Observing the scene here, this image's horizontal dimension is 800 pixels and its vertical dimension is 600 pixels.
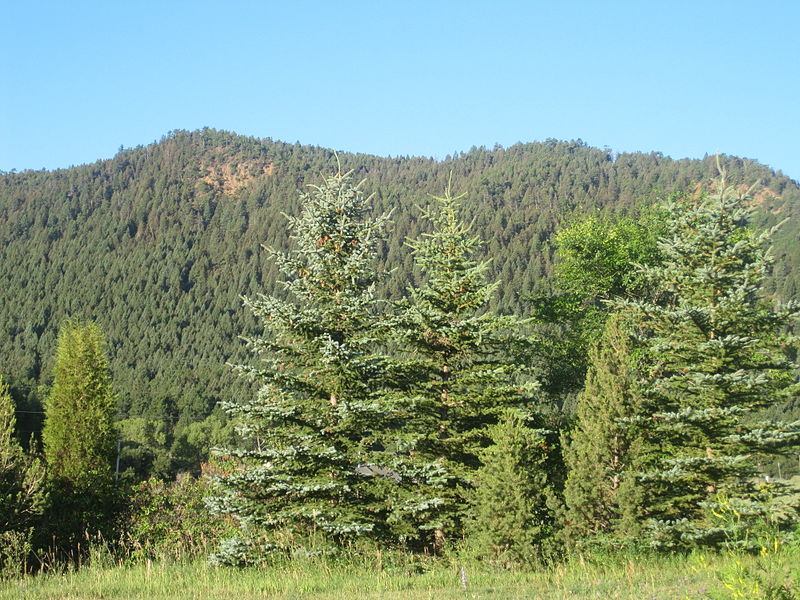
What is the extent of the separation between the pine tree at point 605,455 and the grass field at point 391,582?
117 cm

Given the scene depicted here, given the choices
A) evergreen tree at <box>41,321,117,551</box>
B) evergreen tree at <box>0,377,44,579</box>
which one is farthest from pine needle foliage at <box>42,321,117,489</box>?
evergreen tree at <box>0,377,44,579</box>

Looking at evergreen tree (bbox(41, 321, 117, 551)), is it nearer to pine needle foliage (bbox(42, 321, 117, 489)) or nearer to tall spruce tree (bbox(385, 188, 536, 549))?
pine needle foliage (bbox(42, 321, 117, 489))

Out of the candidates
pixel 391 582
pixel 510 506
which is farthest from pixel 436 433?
pixel 391 582

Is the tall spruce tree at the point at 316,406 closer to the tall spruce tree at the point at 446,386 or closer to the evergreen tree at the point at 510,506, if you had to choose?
the tall spruce tree at the point at 446,386

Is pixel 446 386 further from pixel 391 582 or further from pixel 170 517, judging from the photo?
pixel 170 517

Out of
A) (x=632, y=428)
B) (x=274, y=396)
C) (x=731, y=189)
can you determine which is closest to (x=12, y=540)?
(x=274, y=396)

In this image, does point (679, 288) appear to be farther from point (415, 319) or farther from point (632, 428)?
point (415, 319)

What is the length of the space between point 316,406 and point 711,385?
7.85 meters

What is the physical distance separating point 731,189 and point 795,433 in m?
5.29

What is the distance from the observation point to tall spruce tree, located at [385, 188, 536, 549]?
1392 centimetres

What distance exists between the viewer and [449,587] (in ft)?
28.6

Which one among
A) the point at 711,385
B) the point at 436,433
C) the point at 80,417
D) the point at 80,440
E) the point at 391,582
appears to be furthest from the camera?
the point at 80,417

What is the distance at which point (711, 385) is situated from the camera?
1402 centimetres

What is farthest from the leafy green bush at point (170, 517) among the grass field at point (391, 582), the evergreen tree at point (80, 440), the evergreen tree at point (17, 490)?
the grass field at point (391, 582)
